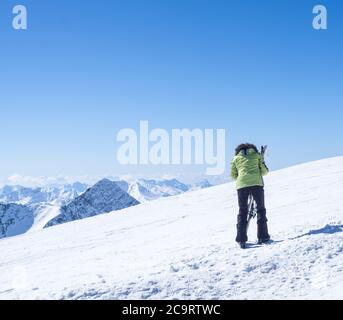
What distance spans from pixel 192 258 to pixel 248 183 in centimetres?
227

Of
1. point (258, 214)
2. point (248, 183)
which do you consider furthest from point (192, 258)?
point (248, 183)

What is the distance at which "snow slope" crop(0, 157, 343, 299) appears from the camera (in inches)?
295

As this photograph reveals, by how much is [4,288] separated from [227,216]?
843cm

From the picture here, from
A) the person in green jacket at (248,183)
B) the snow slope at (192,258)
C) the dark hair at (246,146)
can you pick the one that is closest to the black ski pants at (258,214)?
the person in green jacket at (248,183)

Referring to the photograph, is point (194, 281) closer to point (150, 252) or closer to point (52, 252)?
point (150, 252)

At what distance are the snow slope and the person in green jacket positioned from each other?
0.37 metres

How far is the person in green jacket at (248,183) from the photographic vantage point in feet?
32.6

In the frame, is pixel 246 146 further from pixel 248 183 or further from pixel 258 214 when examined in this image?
pixel 258 214

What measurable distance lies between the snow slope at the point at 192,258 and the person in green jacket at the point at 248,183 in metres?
0.37

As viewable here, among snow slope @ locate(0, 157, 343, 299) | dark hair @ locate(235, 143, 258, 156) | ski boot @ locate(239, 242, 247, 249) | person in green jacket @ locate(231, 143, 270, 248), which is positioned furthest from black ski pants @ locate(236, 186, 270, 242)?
dark hair @ locate(235, 143, 258, 156)

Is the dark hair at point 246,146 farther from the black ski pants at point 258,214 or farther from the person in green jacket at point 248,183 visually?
the black ski pants at point 258,214
